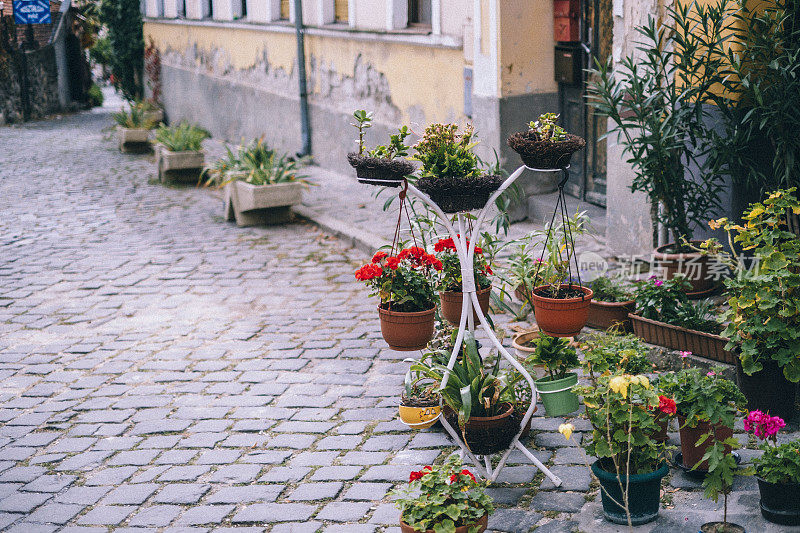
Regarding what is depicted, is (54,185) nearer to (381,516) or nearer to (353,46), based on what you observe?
(353,46)

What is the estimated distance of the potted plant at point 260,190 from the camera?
10.3 metres

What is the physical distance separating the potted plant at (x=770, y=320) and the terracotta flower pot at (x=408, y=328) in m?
1.59

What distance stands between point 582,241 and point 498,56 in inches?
83.8

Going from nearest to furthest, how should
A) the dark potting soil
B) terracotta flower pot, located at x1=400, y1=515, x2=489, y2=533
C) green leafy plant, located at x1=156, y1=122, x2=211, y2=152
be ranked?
terracotta flower pot, located at x1=400, y1=515, x2=489, y2=533 < the dark potting soil < green leafy plant, located at x1=156, y1=122, x2=211, y2=152

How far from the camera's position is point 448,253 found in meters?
5.04

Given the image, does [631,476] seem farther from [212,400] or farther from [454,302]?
[212,400]

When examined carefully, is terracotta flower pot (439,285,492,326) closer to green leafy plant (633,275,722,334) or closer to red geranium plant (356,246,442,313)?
red geranium plant (356,246,442,313)

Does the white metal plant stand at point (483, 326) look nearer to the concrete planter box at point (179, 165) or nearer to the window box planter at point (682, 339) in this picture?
the window box planter at point (682, 339)

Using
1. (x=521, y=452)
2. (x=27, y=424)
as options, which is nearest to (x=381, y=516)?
(x=521, y=452)

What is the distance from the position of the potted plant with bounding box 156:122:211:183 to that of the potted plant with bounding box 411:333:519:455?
964 cm

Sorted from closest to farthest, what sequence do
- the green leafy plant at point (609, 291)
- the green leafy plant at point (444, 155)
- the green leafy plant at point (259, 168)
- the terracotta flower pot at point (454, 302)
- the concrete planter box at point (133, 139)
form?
the green leafy plant at point (444, 155), the terracotta flower pot at point (454, 302), the green leafy plant at point (609, 291), the green leafy plant at point (259, 168), the concrete planter box at point (133, 139)

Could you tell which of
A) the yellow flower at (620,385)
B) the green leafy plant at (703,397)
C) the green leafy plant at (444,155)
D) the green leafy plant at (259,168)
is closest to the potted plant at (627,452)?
the yellow flower at (620,385)

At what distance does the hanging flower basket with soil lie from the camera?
13.7ft

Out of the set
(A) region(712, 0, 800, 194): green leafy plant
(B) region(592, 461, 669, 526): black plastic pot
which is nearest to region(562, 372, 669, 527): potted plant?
(B) region(592, 461, 669, 526): black plastic pot
